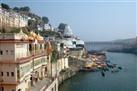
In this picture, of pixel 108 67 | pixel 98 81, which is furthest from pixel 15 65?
pixel 108 67

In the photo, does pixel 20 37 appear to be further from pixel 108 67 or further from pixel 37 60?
pixel 108 67

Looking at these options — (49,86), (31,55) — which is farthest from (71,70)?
(31,55)

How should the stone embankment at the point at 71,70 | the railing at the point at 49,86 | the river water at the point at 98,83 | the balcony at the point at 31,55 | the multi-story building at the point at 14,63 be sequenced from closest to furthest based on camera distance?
the multi-story building at the point at 14,63 < the balcony at the point at 31,55 < the railing at the point at 49,86 < the river water at the point at 98,83 < the stone embankment at the point at 71,70

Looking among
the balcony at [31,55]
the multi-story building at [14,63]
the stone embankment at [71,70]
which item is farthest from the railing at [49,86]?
the stone embankment at [71,70]

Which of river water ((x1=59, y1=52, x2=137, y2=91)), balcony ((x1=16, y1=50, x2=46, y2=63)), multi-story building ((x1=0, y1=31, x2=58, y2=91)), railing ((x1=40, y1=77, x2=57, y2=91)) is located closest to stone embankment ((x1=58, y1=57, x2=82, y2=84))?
river water ((x1=59, y1=52, x2=137, y2=91))

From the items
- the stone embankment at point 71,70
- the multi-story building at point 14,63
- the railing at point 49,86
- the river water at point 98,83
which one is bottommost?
the river water at point 98,83

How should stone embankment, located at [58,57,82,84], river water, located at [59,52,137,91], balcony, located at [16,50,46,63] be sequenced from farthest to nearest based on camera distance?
stone embankment, located at [58,57,82,84] → river water, located at [59,52,137,91] → balcony, located at [16,50,46,63]

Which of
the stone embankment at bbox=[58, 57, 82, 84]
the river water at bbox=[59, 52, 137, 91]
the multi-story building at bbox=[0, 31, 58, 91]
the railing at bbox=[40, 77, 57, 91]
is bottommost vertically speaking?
the river water at bbox=[59, 52, 137, 91]

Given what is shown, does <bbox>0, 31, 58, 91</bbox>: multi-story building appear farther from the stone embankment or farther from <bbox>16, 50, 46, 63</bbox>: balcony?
the stone embankment

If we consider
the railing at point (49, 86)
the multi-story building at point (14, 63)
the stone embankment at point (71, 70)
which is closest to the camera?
the multi-story building at point (14, 63)

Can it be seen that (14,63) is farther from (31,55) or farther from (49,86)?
(49,86)

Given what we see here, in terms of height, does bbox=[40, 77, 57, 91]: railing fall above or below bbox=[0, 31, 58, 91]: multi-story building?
below

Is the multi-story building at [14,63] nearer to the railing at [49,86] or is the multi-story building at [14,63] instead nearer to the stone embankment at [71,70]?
the railing at [49,86]

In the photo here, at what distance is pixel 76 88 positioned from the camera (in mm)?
38219
